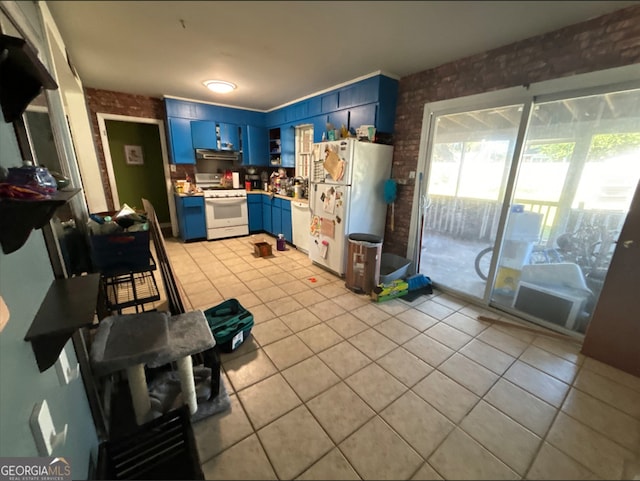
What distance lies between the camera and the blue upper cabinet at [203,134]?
4.26 meters

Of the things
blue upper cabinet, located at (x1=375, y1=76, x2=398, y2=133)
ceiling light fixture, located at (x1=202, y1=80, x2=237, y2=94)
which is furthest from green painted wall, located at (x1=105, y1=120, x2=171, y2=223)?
blue upper cabinet, located at (x1=375, y1=76, x2=398, y2=133)

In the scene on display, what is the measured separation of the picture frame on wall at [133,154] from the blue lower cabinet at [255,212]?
2271mm

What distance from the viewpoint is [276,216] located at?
4.57 m

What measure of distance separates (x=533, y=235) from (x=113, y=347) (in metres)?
3.16

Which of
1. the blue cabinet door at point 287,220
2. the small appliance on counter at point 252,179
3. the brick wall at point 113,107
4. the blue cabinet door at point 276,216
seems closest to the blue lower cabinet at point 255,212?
the small appliance on counter at point 252,179

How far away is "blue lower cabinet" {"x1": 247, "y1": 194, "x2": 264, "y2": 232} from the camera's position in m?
4.83

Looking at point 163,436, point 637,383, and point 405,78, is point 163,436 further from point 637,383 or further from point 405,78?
point 405,78

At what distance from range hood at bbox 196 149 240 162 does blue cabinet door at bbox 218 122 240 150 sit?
0.56ft

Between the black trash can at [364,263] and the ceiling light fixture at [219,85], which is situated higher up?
the ceiling light fixture at [219,85]

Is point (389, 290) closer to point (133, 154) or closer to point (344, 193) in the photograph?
point (344, 193)

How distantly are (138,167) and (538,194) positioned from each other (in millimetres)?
6165

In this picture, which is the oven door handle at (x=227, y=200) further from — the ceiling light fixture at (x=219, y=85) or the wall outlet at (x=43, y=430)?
the wall outlet at (x=43, y=430)

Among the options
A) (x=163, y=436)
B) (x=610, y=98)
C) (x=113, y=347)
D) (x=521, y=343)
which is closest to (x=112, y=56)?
(x=113, y=347)

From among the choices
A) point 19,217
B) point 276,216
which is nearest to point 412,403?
point 19,217
